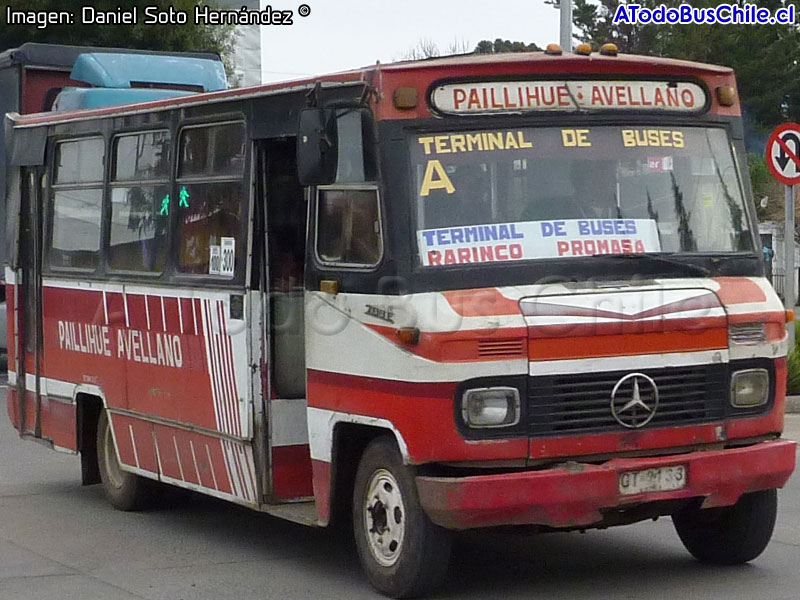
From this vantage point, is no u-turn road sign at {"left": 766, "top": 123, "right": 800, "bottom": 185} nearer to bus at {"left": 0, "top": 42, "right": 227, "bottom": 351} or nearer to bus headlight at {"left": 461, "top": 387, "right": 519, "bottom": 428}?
bus at {"left": 0, "top": 42, "right": 227, "bottom": 351}

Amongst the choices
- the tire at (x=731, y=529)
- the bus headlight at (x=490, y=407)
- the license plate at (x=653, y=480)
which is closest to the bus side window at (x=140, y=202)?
the bus headlight at (x=490, y=407)

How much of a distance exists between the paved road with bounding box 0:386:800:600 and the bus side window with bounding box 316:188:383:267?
1.67m

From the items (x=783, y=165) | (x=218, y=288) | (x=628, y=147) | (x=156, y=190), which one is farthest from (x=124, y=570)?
(x=783, y=165)

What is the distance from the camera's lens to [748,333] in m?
7.89

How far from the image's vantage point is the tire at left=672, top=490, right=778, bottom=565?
324 inches

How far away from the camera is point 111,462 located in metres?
11.2

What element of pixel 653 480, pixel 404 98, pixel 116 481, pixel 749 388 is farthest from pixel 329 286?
pixel 116 481

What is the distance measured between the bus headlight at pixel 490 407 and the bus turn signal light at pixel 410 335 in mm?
339

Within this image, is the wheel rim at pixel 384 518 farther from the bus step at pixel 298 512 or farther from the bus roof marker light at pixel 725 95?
the bus roof marker light at pixel 725 95

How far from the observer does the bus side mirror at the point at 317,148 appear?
25.5ft

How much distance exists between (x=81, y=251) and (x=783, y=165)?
26.0 ft

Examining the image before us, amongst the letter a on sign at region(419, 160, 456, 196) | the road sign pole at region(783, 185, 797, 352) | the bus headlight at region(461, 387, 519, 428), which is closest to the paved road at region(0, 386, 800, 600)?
the bus headlight at region(461, 387, 519, 428)

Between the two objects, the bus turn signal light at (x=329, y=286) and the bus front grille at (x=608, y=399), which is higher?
the bus turn signal light at (x=329, y=286)

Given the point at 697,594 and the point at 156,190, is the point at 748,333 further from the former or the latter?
the point at 156,190
